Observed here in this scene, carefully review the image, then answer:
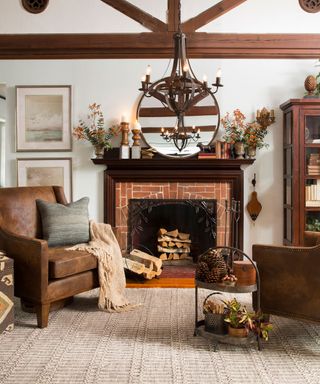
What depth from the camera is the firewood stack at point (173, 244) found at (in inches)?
217

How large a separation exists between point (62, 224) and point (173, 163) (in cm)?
170

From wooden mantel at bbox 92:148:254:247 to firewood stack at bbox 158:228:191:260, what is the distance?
613 mm

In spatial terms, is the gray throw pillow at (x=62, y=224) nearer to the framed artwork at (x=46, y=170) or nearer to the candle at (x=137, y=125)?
the framed artwork at (x=46, y=170)

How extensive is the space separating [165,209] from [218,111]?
132 centimetres

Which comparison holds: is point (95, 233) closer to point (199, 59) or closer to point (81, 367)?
point (81, 367)

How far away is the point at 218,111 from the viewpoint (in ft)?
17.5

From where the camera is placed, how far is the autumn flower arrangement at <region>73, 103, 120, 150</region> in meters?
5.24

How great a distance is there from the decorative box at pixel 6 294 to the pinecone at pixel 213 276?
140 centimetres

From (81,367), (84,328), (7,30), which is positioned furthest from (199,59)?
(81,367)

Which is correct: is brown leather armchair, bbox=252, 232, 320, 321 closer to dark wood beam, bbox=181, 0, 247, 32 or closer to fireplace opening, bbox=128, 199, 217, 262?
fireplace opening, bbox=128, 199, 217, 262

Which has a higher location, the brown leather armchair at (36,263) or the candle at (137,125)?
the candle at (137,125)

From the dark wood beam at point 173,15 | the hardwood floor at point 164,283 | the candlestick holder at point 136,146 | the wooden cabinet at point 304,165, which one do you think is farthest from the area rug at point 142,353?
the dark wood beam at point 173,15

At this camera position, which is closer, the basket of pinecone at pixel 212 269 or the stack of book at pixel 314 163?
the basket of pinecone at pixel 212 269

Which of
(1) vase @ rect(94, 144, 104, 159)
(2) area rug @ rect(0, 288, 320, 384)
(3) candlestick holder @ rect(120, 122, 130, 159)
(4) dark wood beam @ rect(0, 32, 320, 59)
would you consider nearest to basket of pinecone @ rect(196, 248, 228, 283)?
(2) area rug @ rect(0, 288, 320, 384)
